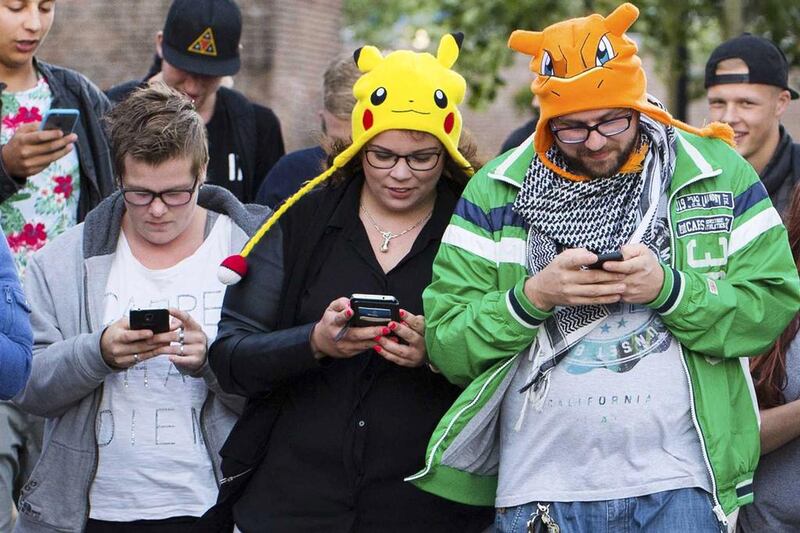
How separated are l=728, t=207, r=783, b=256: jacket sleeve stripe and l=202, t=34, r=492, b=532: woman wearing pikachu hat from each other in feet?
2.96

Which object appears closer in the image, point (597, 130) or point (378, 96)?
point (597, 130)

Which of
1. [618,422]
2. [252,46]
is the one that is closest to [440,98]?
[618,422]

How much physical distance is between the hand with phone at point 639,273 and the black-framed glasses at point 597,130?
350 millimetres

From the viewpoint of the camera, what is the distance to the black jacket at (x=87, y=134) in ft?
18.3

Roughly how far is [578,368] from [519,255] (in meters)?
0.36

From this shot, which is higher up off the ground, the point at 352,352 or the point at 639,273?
the point at 639,273

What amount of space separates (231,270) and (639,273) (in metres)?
1.29

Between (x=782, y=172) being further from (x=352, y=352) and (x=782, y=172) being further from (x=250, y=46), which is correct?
(x=250, y=46)

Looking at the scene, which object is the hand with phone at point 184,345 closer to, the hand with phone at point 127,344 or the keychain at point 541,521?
the hand with phone at point 127,344

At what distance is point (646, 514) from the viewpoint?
362cm

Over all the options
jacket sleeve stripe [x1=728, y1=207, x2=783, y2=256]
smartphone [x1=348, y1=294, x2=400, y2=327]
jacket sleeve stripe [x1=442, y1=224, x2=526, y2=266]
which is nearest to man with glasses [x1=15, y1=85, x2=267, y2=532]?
smartphone [x1=348, y1=294, x2=400, y2=327]

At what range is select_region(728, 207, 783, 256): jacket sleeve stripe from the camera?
3.72 m

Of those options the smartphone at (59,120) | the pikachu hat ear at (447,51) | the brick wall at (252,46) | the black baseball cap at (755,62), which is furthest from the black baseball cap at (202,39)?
the brick wall at (252,46)

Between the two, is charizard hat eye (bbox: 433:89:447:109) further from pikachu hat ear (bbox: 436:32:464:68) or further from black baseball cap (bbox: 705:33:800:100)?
black baseball cap (bbox: 705:33:800:100)
